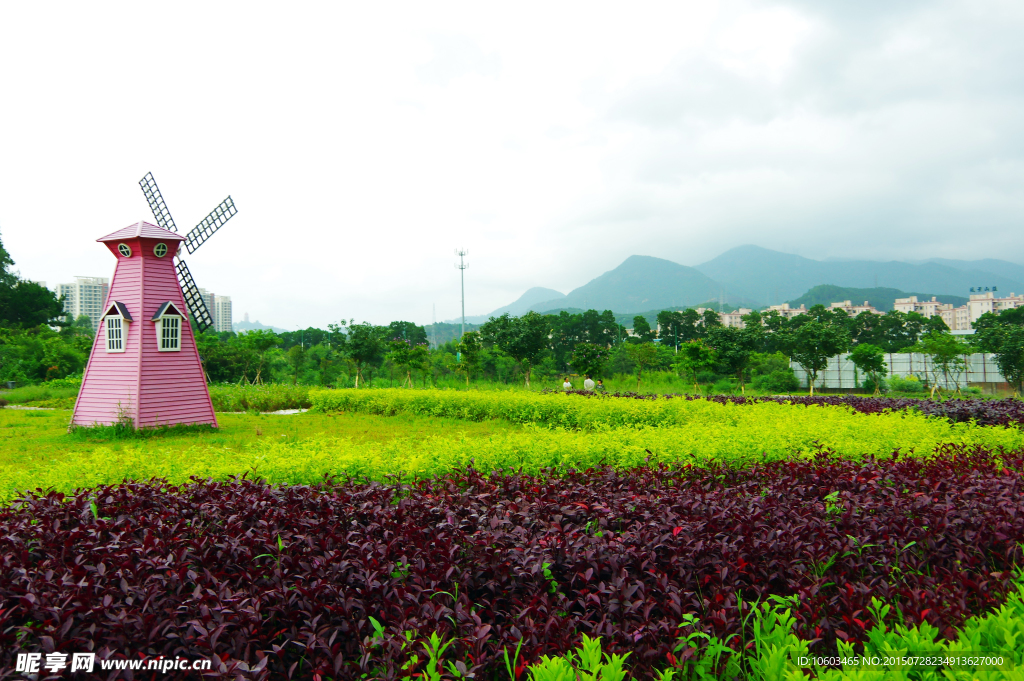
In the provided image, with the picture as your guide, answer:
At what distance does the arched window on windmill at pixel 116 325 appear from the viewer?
34.9ft

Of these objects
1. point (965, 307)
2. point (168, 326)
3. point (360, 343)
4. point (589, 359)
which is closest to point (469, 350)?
point (360, 343)

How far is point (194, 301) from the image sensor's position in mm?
13609

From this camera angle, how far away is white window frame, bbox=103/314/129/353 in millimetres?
10633

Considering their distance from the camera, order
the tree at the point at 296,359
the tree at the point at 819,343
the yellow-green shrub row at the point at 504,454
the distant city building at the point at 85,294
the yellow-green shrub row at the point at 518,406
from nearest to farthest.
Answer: the yellow-green shrub row at the point at 504,454
the yellow-green shrub row at the point at 518,406
the tree at the point at 819,343
the tree at the point at 296,359
the distant city building at the point at 85,294

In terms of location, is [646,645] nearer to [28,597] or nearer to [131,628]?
[131,628]

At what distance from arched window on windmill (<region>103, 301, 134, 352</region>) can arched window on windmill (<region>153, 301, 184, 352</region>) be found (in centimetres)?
52

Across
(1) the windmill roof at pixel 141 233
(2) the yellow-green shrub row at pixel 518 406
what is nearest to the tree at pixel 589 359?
(2) the yellow-green shrub row at pixel 518 406

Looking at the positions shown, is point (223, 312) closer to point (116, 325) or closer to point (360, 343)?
point (360, 343)

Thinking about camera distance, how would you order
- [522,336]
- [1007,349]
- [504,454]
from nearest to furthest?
[504,454] → [522,336] → [1007,349]

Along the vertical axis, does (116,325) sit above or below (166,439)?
above

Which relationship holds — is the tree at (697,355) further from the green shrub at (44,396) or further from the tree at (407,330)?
the tree at (407,330)

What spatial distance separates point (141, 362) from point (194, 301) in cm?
356

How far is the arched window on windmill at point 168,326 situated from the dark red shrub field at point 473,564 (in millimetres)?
8276

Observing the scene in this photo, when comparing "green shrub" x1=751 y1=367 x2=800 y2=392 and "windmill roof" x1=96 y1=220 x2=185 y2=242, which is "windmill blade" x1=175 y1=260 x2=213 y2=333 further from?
"green shrub" x1=751 y1=367 x2=800 y2=392
